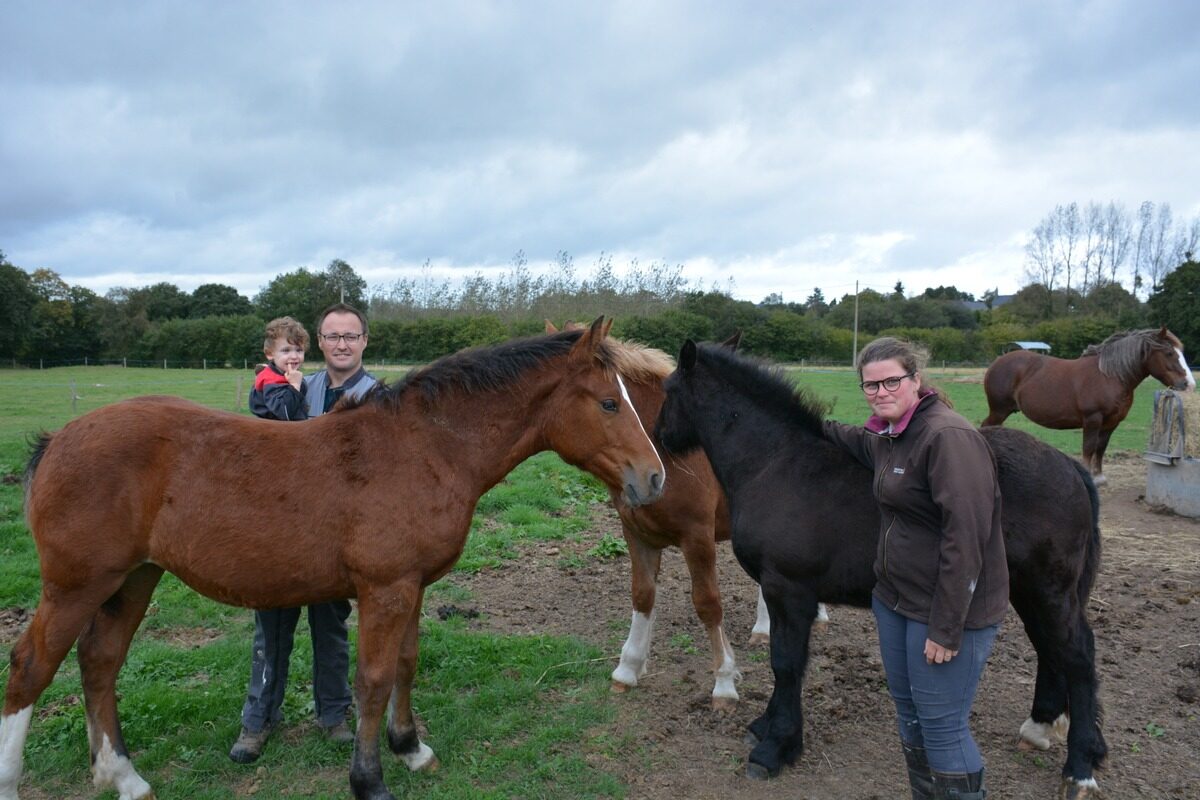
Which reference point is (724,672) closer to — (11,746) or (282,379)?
(282,379)

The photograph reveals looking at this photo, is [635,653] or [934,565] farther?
[635,653]

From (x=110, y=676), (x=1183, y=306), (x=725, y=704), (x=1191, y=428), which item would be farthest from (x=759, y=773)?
(x=1183, y=306)

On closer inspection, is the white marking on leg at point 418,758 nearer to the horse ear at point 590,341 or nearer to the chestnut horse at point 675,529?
the chestnut horse at point 675,529

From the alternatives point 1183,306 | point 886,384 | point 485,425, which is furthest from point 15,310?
point 1183,306

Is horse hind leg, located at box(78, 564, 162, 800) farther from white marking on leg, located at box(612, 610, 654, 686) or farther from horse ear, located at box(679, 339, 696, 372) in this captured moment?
horse ear, located at box(679, 339, 696, 372)

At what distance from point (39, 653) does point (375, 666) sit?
1366 mm

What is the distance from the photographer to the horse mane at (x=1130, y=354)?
10203mm

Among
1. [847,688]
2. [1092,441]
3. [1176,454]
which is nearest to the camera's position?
[847,688]

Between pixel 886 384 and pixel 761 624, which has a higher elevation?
pixel 886 384

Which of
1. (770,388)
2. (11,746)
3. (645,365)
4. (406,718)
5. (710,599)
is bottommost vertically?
(406,718)

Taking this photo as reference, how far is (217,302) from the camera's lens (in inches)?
2292

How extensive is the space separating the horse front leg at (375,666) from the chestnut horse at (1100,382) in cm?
997

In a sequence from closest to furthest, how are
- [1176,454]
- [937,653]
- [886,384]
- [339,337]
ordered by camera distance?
[937,653] → [886,384] → [339,337] → [1176,454]

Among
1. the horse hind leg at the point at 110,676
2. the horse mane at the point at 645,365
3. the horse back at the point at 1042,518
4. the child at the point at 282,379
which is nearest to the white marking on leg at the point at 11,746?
the horse hind leg at the point at 110,676
